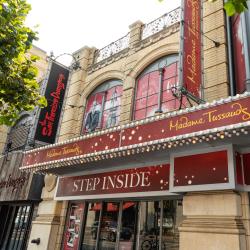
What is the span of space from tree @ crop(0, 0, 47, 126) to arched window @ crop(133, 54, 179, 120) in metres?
3.32

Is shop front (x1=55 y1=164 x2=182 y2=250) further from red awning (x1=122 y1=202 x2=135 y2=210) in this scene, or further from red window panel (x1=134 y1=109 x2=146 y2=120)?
red window panel (x1=134 y1=109 x2=146 y2=120)

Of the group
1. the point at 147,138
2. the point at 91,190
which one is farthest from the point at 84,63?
the point at 147,138

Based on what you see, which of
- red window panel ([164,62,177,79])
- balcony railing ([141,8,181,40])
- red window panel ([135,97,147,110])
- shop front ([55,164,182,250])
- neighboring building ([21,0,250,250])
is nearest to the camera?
neighboring building ([21,0,250,250])

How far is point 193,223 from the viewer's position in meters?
6.56

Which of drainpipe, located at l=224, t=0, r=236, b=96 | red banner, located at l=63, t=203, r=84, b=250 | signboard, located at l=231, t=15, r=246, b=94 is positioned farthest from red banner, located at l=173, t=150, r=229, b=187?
red banner, located at l=63, t=203, r=84, b=250

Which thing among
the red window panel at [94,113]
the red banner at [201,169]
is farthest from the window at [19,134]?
the red banner at [201,169]

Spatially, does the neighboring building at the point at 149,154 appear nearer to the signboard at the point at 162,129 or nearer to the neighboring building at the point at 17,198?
the signboard at the point at 162,129

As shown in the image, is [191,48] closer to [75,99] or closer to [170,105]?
[170,105]

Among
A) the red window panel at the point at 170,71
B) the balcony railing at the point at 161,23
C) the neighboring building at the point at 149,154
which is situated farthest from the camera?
the balcony railing at the point at 161,23

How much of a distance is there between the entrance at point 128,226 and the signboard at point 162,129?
2.09 meters

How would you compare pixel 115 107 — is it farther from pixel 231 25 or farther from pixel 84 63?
pixel 231 25

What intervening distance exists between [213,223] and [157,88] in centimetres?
494

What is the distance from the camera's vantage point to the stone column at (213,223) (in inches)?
231

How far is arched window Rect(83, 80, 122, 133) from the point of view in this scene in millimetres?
11016
